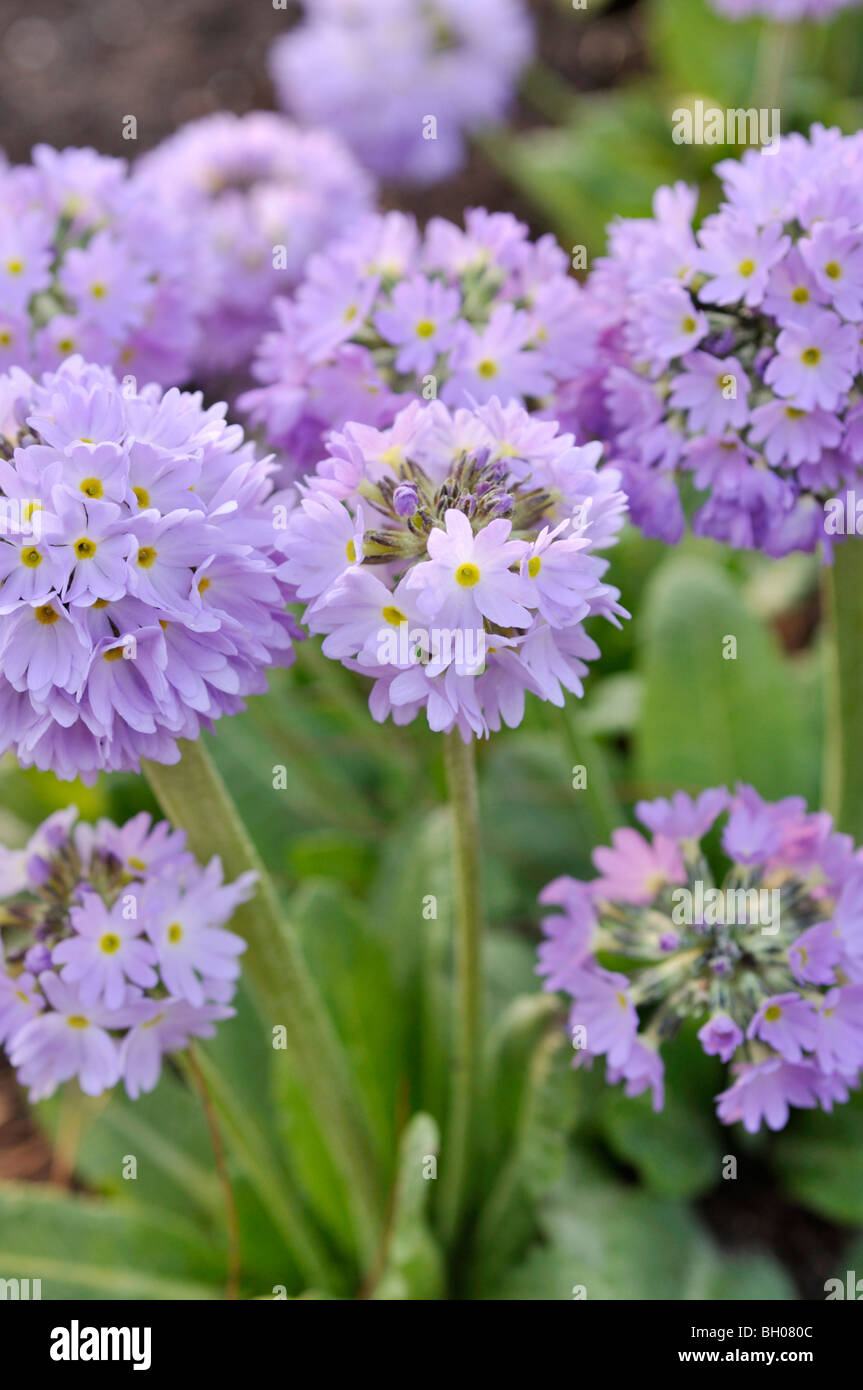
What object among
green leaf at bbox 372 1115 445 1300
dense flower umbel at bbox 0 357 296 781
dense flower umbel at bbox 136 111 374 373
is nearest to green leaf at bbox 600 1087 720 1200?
green leaf at bbox 372 1115 445 1300

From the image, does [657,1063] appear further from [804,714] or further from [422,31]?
[422,31]

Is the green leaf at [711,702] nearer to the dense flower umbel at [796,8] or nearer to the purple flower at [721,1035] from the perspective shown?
the purple flower at [721,1035]

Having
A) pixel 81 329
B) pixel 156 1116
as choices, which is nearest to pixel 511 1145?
pixel 156 1116

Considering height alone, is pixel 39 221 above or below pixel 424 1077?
above

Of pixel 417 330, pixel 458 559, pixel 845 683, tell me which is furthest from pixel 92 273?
pixel 845 683

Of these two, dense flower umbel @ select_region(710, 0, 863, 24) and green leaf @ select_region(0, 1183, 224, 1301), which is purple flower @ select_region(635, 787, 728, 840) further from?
dense flower umbel @ select_region(710, 0, 863, 24)

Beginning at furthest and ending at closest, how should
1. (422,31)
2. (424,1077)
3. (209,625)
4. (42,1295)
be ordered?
(422,31) → (424,1077) → (42,1295) → (209,625)
